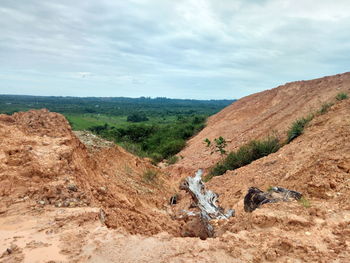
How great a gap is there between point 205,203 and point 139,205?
5.22 feet

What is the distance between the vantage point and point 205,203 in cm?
580

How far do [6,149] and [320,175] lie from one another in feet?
17.6

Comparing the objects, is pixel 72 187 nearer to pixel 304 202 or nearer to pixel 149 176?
pixel 304 202

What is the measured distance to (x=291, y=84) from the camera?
23.7 m

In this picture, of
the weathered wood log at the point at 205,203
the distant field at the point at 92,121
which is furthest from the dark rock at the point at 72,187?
the distant field at the point at 92,121

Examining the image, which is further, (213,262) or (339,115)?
(339,115)

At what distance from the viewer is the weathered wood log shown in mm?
4963

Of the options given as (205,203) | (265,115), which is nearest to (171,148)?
(265,115)

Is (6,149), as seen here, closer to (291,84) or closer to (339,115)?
(339,115)

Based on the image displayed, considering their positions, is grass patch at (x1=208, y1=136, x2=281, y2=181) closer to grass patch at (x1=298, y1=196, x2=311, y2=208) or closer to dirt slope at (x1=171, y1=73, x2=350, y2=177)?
dirt slope at (x1=171, y1=73, x2=350, y2=177)

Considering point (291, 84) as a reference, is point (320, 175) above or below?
below

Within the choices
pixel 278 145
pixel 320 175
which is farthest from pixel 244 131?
pixel 320 175

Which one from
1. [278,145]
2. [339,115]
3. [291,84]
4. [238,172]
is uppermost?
[291,84]

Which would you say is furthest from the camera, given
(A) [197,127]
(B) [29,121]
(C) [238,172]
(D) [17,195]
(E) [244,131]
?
(A) [197,127]
